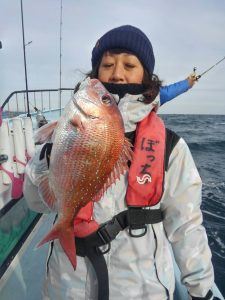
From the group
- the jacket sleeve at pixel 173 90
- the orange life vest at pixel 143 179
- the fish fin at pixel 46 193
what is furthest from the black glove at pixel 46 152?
the jacket sleeve at pixel 173 90

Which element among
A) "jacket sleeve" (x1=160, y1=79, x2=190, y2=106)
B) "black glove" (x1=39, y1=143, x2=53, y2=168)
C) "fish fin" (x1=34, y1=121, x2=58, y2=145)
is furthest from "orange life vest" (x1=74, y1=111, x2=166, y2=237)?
"jacket sleeve" (x1=160, y1=79, x2=190, y2=106)

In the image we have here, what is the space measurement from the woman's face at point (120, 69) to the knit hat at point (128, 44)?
0.13 ft

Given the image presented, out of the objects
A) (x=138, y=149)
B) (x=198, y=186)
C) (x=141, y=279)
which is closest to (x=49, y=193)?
(x=138, y=149)

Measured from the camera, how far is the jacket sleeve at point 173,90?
21.6 ft

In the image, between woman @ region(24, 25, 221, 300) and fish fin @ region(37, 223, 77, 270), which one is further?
woman @ region(24, 25, 221, 300)

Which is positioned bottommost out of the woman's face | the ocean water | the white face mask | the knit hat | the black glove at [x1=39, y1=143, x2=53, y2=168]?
the ocean water

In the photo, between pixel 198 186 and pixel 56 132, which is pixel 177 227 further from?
pixel 56 132

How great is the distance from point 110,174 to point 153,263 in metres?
0.63

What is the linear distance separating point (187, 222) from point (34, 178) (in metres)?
0.88

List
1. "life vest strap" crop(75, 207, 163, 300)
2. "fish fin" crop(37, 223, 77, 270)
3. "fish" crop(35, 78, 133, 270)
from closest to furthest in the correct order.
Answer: "fish" crop(35, 78, 133, 270), "fish fin" crop(37, 223, 77, 270), "life vest strap" crop(75, 207, 163, 300)

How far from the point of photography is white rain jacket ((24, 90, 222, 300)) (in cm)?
181

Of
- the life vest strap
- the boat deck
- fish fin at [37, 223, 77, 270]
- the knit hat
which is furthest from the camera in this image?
the boat deck

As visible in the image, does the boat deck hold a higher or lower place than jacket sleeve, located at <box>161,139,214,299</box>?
lower

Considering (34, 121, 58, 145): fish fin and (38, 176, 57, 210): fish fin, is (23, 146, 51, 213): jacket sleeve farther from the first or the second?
(34, 121, 58, 145): fish fin
